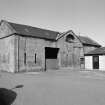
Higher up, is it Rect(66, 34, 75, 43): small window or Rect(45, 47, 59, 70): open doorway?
Rect(66, 34, 75, 43): small window

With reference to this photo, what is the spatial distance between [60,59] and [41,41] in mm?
5581

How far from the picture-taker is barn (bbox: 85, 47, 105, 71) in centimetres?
2493

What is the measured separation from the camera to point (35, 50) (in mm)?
22875

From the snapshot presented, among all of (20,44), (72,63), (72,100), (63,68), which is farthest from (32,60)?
(72,100)

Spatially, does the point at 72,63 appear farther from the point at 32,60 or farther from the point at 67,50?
the point at 32,60

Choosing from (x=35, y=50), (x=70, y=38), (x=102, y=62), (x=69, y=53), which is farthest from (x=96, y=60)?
(x=35, y=50)

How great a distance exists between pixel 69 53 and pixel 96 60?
19.0 ft

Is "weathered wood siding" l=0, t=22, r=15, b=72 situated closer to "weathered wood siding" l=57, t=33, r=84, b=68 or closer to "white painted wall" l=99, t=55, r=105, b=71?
"weathered wood siding" l=57, t=33, r=84, b=68

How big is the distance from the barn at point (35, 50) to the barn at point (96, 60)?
2.10m

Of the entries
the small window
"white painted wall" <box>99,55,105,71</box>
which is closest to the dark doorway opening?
"white painted wall" <box>99,55,105,71</box>

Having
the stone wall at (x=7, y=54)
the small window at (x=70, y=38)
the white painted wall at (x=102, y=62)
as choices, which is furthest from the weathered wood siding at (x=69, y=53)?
the stone wall at (x=7, y=54)

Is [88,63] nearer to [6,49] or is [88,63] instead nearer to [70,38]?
[70,38]

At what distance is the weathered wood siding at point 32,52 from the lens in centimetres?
2117

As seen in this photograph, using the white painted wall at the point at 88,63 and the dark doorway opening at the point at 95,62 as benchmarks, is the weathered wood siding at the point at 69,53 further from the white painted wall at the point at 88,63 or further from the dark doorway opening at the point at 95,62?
the dark doorway opening at the point at 95,62
